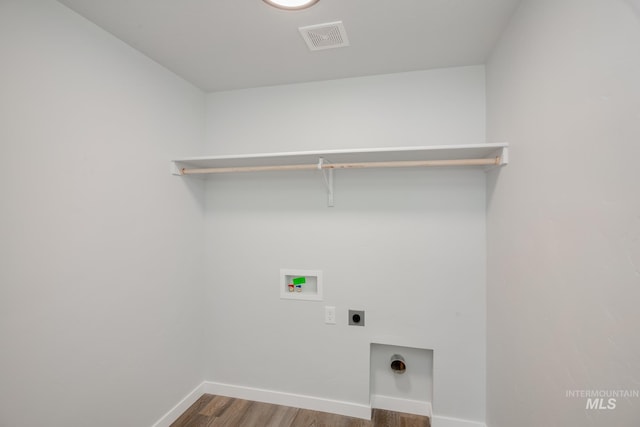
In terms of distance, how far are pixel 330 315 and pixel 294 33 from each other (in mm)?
1811

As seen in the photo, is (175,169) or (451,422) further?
(175,169)

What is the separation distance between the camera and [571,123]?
961 mm

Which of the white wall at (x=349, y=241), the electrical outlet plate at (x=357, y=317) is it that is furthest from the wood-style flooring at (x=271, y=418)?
the electrical outlet plate at (x=357, y=317)

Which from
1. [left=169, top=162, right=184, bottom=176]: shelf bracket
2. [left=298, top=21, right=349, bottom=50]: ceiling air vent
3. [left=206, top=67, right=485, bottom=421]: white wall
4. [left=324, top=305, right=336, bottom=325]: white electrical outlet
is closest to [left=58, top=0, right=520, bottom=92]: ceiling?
[left=298, top=21, right=349, bottom=50]: ceiling air vent

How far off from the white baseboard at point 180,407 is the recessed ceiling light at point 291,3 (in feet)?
8.27

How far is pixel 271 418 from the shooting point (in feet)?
6.75

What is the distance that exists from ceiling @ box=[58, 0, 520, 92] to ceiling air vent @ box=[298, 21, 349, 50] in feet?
0.11

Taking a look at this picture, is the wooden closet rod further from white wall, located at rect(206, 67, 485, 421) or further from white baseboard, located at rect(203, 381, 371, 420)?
white baseboard, located at rect(203, 381, 371, 420)

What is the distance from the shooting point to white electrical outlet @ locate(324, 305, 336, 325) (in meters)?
2.12

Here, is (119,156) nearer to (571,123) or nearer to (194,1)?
(194,1)

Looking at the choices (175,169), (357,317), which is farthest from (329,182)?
(175,169)

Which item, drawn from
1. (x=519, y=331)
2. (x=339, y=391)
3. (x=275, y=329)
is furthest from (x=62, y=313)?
(x=519, y=331)

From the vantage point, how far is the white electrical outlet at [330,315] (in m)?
2.12

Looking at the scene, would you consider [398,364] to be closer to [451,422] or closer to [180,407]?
[451,422]
